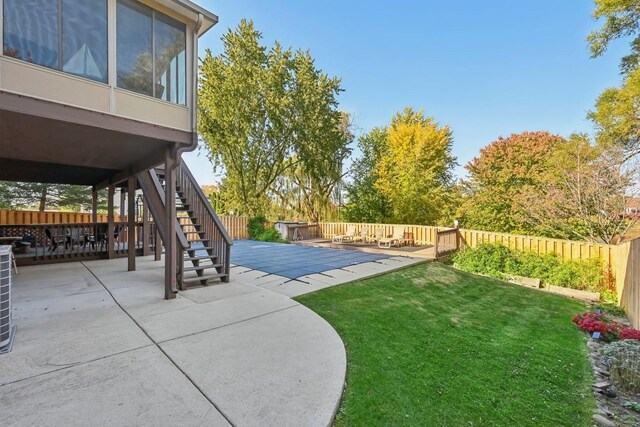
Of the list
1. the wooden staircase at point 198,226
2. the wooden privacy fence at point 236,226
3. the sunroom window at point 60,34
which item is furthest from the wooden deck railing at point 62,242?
the wooden privacy fence at point 236,226

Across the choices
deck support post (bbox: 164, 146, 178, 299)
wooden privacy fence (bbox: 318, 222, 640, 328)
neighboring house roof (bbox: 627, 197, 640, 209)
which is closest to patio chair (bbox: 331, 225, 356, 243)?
wooden privacy fence (bbox: 318, 222, 640, 328)

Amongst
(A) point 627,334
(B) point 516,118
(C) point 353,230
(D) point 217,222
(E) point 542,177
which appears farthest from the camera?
(B) point 516,118

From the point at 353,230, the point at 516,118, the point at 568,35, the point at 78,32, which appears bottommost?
the point at 353,230

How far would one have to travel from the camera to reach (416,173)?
15.4m

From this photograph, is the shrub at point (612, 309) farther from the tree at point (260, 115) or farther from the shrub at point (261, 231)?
the tree at point (260, 115)

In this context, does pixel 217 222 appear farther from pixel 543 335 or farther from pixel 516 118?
pixel 516 118

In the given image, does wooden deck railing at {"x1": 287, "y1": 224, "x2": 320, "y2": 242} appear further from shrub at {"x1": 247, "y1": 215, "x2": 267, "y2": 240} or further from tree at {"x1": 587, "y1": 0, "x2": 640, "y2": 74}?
tree at {"x1": 587, "y1": 0, "x2": 640, "y2": 74}

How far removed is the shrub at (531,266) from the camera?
753 cm

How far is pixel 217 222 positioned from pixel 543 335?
5818 millimetres

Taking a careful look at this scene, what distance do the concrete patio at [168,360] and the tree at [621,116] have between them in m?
10.6

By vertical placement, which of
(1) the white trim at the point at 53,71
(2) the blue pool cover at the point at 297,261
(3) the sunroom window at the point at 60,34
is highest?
(3) the sunroom window at the point at 60,34

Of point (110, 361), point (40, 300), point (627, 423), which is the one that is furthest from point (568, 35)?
point (40, 300)

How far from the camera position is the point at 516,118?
46.5 feet

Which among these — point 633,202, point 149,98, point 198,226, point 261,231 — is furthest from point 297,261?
point 633,202
